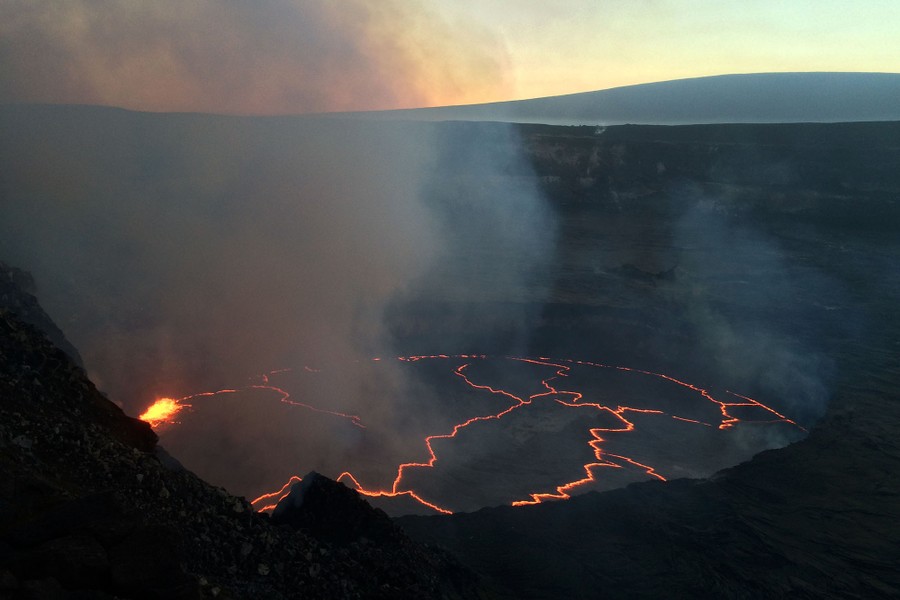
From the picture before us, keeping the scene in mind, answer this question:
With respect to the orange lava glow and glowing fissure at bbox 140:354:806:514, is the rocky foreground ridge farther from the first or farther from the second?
the orange lava glow

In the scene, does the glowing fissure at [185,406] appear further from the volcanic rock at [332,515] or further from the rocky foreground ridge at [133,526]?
the rocky foreground ridge at [133,526]

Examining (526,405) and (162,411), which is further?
(526,405)

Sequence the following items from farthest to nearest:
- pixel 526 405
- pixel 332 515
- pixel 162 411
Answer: pixel 526 405
pixel 162 411
pixel 332 515

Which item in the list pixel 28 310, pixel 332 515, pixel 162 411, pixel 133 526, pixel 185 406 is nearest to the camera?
pixel 133 526

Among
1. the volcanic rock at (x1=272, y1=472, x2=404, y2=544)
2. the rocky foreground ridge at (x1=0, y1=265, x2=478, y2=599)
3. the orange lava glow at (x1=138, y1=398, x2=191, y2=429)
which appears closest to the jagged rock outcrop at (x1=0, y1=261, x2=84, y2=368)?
the orange lava glow at (x1=138, y1=398, x2=191, y2=429)

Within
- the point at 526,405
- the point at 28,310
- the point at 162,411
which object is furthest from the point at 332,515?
the point at 28,310

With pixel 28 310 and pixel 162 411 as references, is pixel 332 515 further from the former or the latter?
pixel 28 310

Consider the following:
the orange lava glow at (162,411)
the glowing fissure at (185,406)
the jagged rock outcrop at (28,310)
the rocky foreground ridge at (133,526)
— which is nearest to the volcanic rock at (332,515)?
the rocky foreground ridge at (133,526)

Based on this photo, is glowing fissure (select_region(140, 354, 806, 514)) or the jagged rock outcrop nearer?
glowing fissure (select_region(140, 354, 806, 514))
